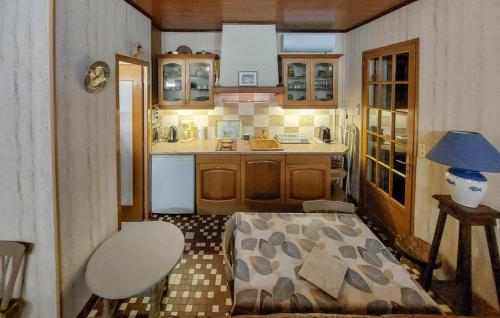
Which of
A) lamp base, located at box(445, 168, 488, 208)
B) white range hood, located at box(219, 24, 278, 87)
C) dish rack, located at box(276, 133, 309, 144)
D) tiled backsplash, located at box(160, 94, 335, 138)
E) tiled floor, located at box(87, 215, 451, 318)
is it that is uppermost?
white range hood, located at box(219, 24, 278, 87)

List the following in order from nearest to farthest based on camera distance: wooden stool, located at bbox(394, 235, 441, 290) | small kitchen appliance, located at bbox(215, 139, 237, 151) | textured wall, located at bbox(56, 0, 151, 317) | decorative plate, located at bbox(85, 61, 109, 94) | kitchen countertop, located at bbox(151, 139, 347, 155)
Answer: textured wall, located at bbox(56, 0, 151, 317) → decorative plate, located at bbox(85, 61, 109, 94) → wooden stool, located at bbox(394, 235, 441, 290) → kitchen countertop, located at bbox(151, 139, 347, 155) → small kitchen appliance, located at bbox(215, 139, 237, 151)

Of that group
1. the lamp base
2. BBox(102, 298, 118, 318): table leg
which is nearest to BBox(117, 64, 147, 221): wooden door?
BBox(102, 298, 118, 318): table leg

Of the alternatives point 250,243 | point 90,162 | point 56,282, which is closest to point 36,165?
point 90,162

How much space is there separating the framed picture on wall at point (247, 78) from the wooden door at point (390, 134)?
1.35 metres

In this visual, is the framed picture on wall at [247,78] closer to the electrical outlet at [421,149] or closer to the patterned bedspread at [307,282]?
the electrical outlet at [421,149]

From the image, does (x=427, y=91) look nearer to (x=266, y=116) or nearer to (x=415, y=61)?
(x=415, y=61)

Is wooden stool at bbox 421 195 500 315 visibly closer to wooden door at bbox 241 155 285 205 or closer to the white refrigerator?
wooden door at bbox 241 155 285 205

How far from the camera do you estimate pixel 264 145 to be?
4609mm

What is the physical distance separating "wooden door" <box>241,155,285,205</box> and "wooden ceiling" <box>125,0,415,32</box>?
1630mm

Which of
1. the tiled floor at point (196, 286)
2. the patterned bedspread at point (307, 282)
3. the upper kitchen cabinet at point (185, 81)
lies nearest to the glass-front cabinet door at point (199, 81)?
the upper kitchen cabinet at point (185, 81)

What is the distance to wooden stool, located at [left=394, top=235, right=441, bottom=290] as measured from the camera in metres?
2.68

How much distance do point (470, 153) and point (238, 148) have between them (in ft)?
9.13

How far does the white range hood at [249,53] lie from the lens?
4.54 metres

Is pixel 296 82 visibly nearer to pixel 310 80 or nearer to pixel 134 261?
pixel 310 80
